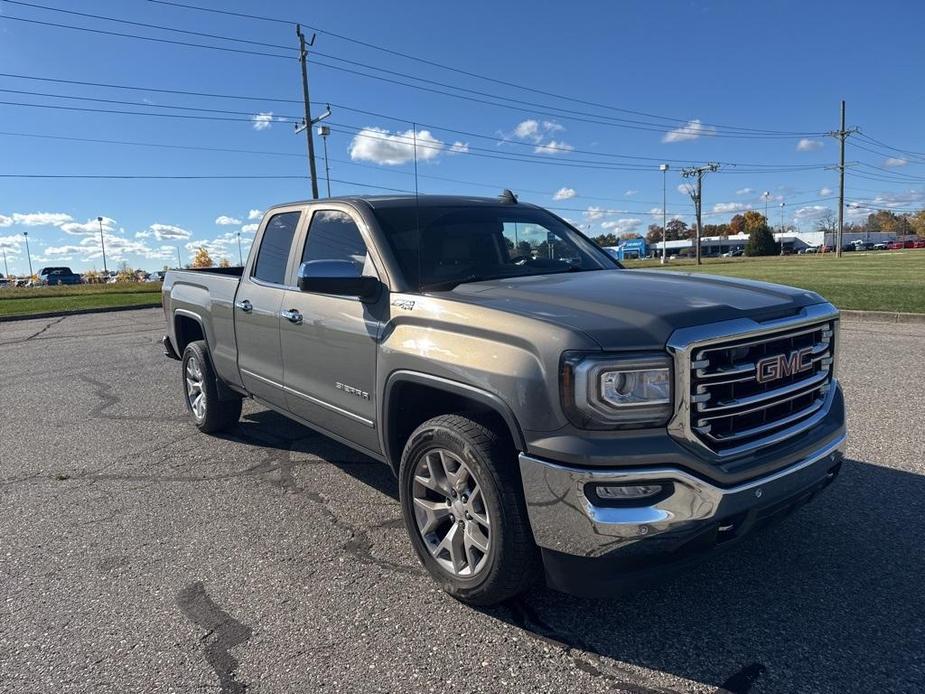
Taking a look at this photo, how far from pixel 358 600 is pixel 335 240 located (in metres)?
2.13

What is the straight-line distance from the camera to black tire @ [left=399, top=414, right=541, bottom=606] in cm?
264

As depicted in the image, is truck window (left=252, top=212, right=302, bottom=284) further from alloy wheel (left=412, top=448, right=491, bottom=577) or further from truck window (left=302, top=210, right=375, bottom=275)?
alloy wheel (left=412, top=448, right=491, bottom=577)

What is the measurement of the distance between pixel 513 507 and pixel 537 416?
0.41 meters

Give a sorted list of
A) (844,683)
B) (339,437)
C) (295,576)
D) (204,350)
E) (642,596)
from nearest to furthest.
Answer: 1. (844,683)
2. (642,596)
3. (295,576)
4. (339,437)
5. (204,350)

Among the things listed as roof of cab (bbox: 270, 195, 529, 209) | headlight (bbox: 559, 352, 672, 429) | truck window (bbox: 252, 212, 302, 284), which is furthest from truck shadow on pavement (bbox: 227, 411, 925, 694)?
truck window (bbox: 252, 212, 302, 284)

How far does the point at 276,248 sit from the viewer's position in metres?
4.75

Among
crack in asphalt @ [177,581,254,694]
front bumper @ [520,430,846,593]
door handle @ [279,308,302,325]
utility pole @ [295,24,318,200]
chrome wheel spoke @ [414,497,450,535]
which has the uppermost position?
utility pole @ [295,24,318,200]

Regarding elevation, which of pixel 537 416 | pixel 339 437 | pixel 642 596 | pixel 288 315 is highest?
pixel 288 315

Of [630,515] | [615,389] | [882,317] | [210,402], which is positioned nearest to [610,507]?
[630,515]

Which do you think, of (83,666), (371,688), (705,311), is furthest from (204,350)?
(705,311)

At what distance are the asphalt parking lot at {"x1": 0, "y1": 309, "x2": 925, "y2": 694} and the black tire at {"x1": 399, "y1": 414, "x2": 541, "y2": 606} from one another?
0.16 m

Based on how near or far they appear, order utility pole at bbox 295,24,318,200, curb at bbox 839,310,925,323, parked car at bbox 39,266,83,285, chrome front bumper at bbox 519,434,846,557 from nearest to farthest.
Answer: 1. chrome front bumper at bbox 519,434,846,557
2. curb at bbox 839,310,925,323
3. utility pole at bbox 295,24,318,200
4. parked car at bbox 39,266,83,285

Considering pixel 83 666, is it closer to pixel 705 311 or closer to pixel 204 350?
pixel 705 311

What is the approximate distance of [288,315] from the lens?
4.20 m
